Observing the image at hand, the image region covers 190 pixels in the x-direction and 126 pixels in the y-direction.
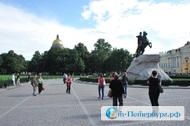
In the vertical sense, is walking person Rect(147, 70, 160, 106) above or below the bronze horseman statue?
below

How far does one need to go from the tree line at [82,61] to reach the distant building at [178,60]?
83.1 feet

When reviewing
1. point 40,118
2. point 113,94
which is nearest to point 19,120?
point 40,118

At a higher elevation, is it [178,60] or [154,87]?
[178,60]

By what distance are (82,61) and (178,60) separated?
48.4m

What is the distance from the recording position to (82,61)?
102 metres

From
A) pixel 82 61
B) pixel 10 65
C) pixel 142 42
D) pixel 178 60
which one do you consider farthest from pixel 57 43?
pixel 142 42

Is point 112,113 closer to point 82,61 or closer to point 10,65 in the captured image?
point 82,61

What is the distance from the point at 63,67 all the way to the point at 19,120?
93.1 m

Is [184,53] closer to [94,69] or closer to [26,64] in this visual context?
[94,69]

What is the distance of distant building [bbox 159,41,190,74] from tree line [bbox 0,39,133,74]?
25.3 m

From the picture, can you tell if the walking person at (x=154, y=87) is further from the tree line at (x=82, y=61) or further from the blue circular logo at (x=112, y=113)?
the tree line at (x=82, y=61)

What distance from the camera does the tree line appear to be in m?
94.3

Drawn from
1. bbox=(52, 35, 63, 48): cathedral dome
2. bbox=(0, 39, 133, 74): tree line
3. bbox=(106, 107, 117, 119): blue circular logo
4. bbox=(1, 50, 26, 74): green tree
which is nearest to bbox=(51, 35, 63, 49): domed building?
bbox=(52, 35, 63, 48): cathedral dome

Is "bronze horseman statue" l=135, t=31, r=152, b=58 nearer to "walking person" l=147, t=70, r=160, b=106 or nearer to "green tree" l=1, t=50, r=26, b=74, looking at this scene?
"walking person" l=147, t=70, r=160, b=106
